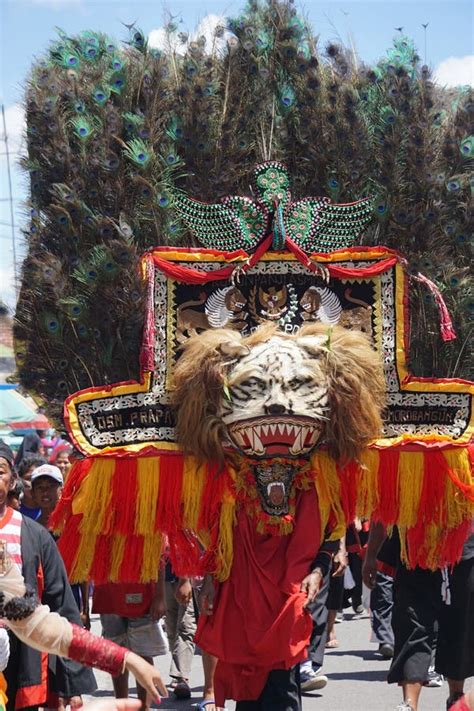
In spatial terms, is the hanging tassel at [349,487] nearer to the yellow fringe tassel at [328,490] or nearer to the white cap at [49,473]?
the yellow fringe tassel at [328,490]

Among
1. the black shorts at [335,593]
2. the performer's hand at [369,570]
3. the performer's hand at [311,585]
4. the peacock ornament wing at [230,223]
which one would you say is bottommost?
the black shorts at [335,593]

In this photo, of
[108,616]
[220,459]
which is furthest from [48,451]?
[220,459]

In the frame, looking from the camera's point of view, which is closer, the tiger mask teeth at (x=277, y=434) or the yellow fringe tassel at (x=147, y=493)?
the tiger mask teeth at (x=277, y=434)

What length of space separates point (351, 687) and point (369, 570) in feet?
5.53

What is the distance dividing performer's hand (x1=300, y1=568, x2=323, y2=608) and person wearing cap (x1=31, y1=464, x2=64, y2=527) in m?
2.22

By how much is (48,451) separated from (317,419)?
1366 cm

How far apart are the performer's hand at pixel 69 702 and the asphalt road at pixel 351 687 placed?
2582mm

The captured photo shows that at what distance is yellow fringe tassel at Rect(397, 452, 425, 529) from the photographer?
7.13 metres

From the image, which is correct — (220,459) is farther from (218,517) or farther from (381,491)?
(381,491)

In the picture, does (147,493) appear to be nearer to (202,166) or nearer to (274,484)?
(274,484)

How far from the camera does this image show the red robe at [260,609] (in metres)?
6.44

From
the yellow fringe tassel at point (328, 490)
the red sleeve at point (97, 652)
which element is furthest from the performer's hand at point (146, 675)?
the yellow fringe tassel at point (328, 490)

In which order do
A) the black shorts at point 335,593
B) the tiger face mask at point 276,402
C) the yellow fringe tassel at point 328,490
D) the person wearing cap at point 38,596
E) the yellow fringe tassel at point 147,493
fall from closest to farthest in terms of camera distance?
1. the person wearing cap at point 38,596
2. the tiger face mask at point 276,402
3. the yellow fringe tassel at point 328,490
4. the yellow fringe tassel at point 147,493
5. the black shorts at point 335,593

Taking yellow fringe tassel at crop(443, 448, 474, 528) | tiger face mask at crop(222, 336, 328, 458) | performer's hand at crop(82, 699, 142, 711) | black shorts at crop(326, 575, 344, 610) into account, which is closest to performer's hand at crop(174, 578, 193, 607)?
tiger face mask at crop(222, 336, 328, 458)
